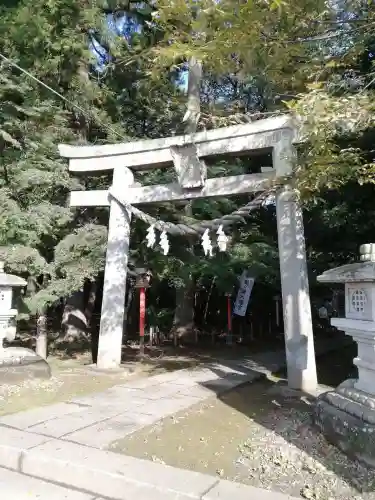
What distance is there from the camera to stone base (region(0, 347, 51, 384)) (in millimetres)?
7162

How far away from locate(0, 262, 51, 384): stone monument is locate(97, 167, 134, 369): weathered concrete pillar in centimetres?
155

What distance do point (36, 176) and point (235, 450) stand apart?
6646 millimetres

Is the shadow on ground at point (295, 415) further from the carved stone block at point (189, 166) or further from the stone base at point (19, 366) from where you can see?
the carved stone block at point (189, 166)

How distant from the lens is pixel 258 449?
173 inches

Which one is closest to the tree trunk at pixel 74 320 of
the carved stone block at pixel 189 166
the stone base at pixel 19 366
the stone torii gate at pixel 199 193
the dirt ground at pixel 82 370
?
the dirt ground at pixel 82 370

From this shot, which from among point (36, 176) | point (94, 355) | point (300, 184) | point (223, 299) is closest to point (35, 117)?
point (36, 176)

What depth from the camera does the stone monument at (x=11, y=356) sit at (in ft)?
23.7

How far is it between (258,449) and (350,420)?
38.7 inches

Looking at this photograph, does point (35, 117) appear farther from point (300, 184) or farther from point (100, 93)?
point (300, 184)

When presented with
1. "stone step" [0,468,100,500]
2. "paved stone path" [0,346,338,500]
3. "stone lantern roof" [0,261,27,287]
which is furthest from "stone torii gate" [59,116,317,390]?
"stone step" [0,468,100,500]

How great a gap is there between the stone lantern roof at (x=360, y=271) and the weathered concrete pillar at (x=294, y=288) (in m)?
3.12

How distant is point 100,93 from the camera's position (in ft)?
36.5

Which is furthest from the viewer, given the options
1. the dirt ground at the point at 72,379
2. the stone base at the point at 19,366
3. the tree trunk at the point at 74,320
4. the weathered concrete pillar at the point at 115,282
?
the tree trunk at the point at 74,320

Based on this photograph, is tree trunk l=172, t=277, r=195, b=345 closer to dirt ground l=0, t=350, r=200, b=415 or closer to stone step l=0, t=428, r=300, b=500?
dirt ground l=0, t=350, r=200, b=415
